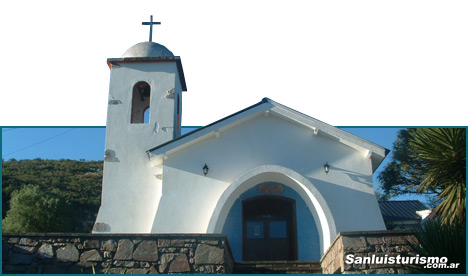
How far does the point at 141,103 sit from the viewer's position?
59.4 feet

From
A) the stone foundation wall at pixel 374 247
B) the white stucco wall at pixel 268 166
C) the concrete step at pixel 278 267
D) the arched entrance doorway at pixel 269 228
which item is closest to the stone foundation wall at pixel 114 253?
the concrete step at pixel 278 267

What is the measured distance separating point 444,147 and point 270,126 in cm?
486

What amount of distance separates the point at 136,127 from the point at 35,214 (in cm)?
1176

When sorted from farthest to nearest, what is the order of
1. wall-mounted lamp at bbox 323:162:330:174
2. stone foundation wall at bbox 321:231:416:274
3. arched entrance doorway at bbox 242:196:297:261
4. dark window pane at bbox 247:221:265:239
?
dark window pane at bbox 247:221:265:239, arched entrance doorway at bbox 242:196:297:261, wall-mounted lamp at bbox 323:162:330:174, stone foundation wall at bbox 321:231:416:274

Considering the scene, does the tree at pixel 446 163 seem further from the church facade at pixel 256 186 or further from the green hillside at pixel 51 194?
the green hillside at pixel 51 194

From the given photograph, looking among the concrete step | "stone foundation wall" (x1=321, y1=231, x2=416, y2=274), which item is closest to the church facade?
the concrete step

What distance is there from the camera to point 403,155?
27.7 meters

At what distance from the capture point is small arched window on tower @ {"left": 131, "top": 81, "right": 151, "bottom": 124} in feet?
58.4

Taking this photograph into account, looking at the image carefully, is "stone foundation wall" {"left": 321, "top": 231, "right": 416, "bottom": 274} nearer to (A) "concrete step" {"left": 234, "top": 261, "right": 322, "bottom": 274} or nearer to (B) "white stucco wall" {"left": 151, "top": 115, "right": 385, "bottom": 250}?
(A) "concrete step" {"left": 234, "top": 261, "right": 322, "bottom": 274}

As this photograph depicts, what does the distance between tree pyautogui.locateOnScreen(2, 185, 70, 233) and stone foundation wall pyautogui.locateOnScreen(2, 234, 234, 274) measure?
49.0 ft

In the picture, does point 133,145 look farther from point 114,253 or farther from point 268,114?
point 114,253

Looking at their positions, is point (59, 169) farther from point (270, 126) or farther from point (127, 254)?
point (127, 254)

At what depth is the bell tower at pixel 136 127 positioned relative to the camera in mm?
15391

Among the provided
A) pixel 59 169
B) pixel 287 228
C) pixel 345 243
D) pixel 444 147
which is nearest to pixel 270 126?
pixel 287 228
